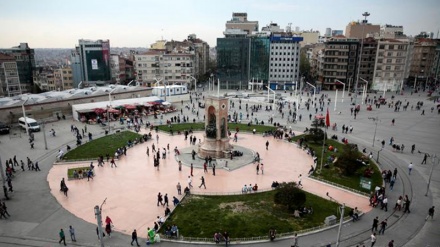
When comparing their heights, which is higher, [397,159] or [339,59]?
[339,59]

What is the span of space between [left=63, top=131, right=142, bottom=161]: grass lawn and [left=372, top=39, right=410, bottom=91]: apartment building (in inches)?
2905

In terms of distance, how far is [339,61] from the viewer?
306 ft

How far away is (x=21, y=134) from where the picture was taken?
44.1 metres

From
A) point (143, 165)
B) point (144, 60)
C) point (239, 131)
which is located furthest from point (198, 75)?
point (143, 165)

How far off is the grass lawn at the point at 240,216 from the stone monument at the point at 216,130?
956 cm

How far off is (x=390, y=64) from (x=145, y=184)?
84.8 m

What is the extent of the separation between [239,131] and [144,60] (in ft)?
193

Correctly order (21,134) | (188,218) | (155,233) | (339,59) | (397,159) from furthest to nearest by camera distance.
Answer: (339,59)
(21,134)
(397,159)
(188,218)
(155,233)

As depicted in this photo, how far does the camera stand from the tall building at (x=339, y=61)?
303ft

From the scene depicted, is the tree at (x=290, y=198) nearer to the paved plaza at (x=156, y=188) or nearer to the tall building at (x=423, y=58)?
the paved plaza at (x=156, y=188)

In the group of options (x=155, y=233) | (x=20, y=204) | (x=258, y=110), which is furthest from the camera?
(x=258, y=110)

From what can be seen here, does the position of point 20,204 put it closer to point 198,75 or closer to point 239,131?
point 239,131

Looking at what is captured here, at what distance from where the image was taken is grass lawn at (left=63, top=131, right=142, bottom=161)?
35.1m

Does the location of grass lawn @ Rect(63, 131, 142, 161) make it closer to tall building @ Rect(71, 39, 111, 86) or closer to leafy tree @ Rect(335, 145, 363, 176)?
leafy tree @ Rect(335, 145, 363, 176)
